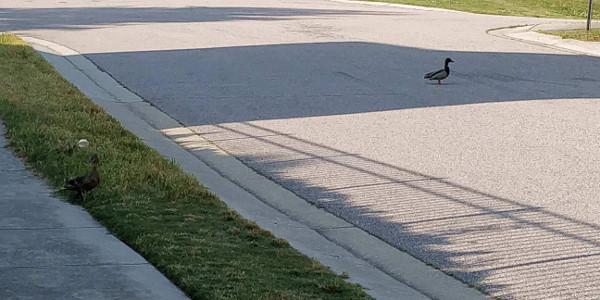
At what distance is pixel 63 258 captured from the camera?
6.09m

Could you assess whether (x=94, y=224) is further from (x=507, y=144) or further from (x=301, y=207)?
(x=507, y=144)

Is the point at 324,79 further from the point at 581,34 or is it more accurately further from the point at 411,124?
the point at 581,34

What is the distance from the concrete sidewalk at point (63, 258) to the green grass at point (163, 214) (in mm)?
129

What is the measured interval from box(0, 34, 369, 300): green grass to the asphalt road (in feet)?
3.52

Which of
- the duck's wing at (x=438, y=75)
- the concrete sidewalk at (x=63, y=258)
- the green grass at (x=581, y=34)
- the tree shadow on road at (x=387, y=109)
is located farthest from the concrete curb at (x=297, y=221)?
the green grass at (x=581, y=34)

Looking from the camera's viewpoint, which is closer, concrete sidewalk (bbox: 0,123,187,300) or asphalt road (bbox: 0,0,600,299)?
Answer: concrete sidewalk (bbox: 0,123,187,300)

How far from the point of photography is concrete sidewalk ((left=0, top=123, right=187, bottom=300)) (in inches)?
217

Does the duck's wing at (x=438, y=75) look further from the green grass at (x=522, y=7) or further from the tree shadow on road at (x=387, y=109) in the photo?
the green grass at (x=522, y=7)

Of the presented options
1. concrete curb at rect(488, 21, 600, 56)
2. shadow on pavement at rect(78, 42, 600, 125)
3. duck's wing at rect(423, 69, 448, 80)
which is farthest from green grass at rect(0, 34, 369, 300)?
concrete curb at rect(488, 21, 600, 56)

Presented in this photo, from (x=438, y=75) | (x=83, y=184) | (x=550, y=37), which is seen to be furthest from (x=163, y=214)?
(x=550, y=37)

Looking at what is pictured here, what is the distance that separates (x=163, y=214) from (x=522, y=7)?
3327 cm

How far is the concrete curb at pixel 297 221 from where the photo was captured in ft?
20.5

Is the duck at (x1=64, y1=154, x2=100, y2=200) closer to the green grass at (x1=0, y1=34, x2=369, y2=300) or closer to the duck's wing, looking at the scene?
the green grass at (x1=0, y1=34, x2=369, y2=300)

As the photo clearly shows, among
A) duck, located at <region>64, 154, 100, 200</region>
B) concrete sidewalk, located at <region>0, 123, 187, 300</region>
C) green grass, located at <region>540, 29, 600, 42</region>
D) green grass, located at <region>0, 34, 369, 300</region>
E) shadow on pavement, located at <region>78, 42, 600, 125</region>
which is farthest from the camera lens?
green grass, located at <region>540, 29, 600, 42</region>
